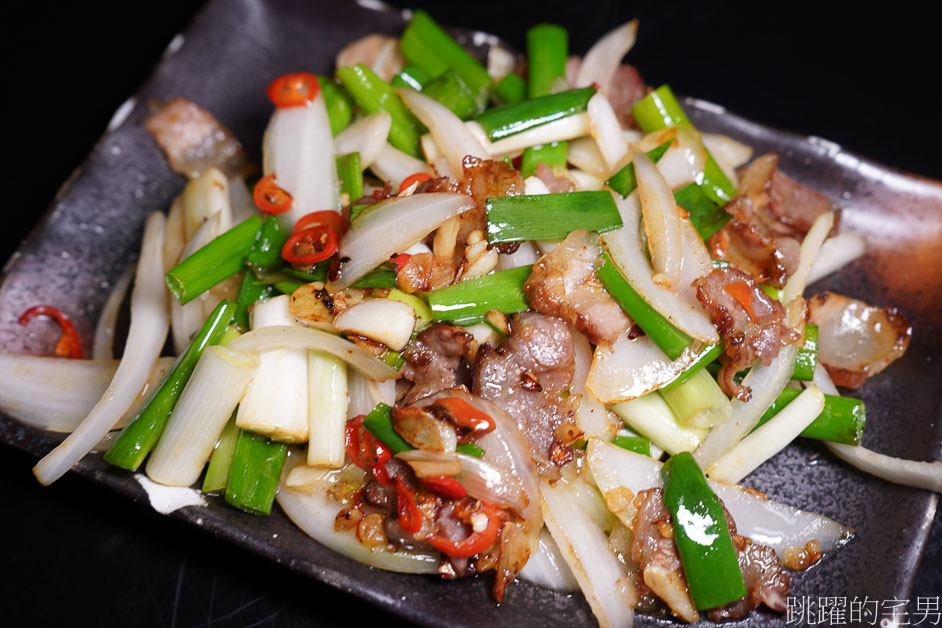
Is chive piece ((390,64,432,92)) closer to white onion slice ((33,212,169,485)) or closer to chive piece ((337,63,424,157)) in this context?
chive piece ((337,63,424,157))

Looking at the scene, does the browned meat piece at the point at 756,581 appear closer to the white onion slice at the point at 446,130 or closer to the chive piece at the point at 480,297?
the chive piece at the point at 480,297

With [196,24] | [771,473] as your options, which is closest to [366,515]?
[771,473]

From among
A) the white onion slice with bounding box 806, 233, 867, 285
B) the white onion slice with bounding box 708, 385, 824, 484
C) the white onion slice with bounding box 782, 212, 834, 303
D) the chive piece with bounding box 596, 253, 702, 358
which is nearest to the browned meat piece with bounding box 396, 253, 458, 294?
the chive piece with bounding box 596, 253, 702, 358

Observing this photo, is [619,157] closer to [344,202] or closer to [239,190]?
[344,202]

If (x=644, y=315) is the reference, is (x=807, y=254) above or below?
below

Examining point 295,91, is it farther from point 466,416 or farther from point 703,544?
point 703,544

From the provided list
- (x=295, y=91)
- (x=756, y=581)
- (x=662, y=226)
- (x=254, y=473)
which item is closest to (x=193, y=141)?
(x=295, y=91)
